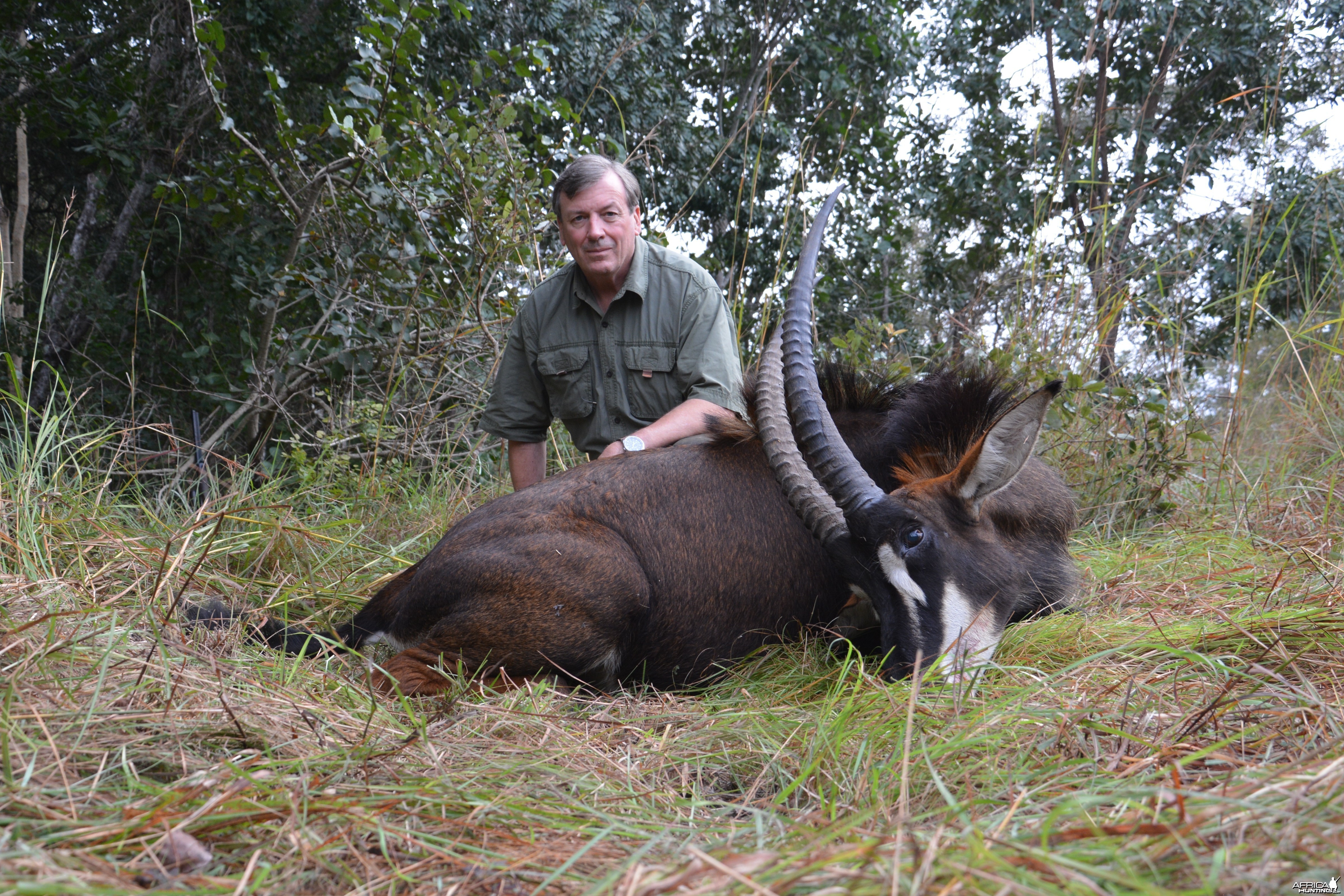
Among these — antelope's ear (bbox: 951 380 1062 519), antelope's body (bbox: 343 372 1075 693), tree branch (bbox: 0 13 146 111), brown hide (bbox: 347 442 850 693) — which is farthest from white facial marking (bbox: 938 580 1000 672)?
tree branch (bbox: 0 13 146 111)

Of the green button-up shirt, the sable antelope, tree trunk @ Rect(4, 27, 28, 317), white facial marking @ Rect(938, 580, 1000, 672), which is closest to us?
white facial marking @ Rect(938, 580, 1000, 672)

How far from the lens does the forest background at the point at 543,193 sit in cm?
588

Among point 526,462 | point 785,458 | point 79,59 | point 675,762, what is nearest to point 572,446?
point 526,462

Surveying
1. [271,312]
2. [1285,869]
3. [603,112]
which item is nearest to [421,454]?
[271,312]

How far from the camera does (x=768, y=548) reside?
3.73m

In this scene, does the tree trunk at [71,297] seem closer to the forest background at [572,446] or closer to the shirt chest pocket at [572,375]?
the forest background at [572,446]

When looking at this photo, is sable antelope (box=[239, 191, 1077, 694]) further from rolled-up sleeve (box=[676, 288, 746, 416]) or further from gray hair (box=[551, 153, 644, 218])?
gray hair (box=[551, 153, 644, 218])

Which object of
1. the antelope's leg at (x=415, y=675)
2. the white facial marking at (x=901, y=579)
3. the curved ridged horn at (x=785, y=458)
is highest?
the curved ridged horn at (x=785, y=458)

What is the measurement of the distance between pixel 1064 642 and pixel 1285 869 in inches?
81.6

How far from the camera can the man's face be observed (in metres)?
5.10

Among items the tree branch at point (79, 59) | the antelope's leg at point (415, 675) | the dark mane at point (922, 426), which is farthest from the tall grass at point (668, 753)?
the tree branch at point (79, 59)

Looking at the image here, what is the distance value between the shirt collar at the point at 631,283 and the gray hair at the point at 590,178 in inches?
10.0

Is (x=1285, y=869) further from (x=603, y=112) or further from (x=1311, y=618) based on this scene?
(x=603, y=112)

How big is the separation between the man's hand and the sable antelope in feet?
2.01
